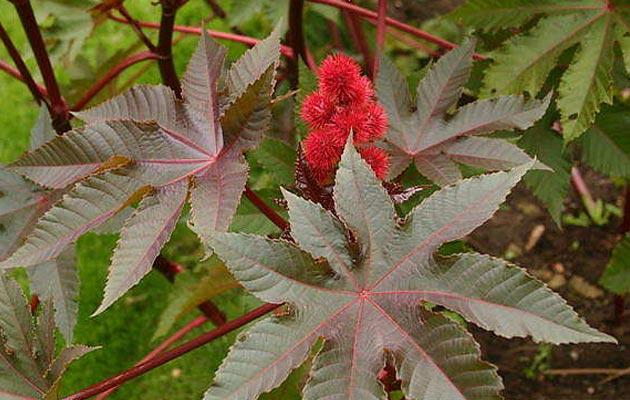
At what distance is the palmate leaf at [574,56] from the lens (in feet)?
4.30

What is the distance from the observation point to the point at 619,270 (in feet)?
5.19

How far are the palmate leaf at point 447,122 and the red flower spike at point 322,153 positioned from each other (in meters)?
0.21

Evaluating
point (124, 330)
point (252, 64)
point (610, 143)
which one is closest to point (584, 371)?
point (610, 143)

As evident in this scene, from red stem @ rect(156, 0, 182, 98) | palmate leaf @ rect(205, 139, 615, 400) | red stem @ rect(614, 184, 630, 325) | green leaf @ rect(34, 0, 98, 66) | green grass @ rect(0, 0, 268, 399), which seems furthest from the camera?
green grass @ rect(0, 0, 268, 399)

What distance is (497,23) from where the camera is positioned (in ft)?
4.67

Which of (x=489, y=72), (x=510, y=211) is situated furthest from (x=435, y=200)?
(x=510, y=211)

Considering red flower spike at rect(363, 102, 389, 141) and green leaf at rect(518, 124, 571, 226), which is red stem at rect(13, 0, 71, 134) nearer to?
red flower spike at rect(363, 102, 389, 141)

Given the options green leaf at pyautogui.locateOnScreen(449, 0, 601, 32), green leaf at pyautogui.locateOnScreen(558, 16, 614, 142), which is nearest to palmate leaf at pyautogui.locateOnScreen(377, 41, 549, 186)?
green leaf at pyautogui.locateOnScreen(558, 16, 614, 142)

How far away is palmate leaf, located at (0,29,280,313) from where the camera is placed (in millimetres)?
944

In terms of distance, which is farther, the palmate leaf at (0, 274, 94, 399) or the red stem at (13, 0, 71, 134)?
the red stem at (13, 0, 71, 134)

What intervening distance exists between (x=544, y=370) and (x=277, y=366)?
1310mm

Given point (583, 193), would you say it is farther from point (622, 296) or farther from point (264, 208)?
point (264, 208)

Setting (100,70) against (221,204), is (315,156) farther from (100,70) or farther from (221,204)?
(100,70)

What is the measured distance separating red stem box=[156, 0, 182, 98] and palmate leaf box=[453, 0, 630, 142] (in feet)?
1.69
